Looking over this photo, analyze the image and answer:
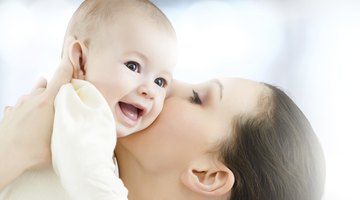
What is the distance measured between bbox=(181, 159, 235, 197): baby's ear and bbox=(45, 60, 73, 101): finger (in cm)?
28

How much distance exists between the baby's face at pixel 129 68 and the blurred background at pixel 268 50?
19.6 inches

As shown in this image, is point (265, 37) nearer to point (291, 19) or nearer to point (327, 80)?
point (291, 19)

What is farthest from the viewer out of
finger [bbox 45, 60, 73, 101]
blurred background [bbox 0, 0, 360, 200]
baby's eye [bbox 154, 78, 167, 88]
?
blurred background [bbox 0, 0, 360, 200]

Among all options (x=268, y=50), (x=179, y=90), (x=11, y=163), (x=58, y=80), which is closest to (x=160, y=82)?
(x=179, y=90)

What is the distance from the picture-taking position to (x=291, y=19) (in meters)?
1.54

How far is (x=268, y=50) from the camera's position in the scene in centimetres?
154

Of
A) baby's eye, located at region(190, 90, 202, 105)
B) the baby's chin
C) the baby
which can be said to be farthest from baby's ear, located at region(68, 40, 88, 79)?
baby's eye, located at region(190, 90, 202, 105)

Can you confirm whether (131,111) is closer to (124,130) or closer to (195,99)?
(124,130)

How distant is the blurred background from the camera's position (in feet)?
4.73

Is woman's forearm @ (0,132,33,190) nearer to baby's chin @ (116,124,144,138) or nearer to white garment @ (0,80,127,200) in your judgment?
white garment @ (0,80,127,200)

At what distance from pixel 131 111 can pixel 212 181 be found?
0.20 metres

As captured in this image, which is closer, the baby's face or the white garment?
the white garment

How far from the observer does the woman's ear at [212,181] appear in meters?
0.99

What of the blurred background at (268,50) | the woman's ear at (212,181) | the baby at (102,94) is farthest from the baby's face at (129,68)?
the blurred background at (268,50)
